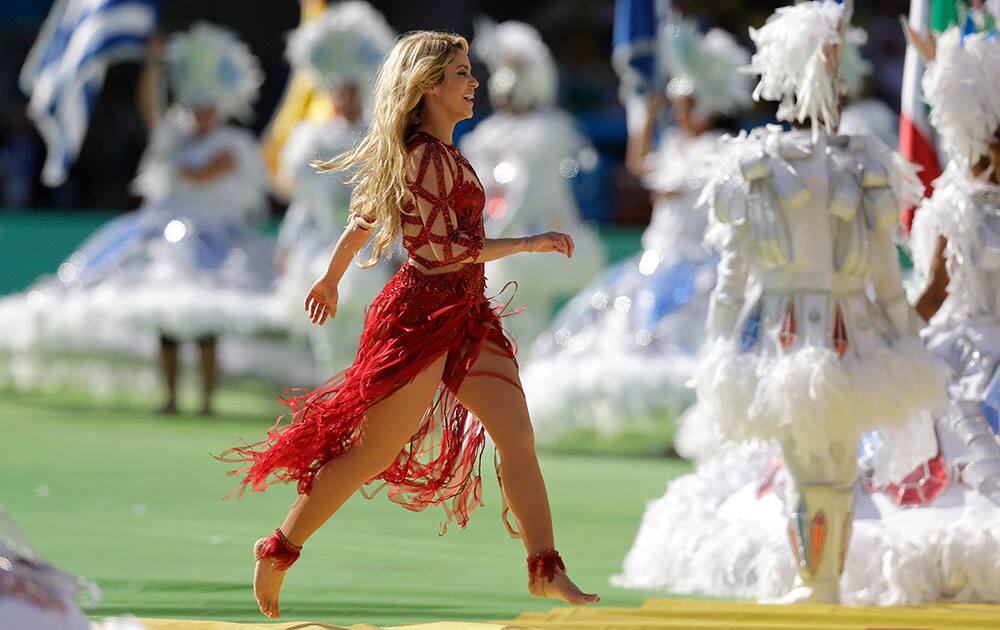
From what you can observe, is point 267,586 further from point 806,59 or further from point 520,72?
point 520,72

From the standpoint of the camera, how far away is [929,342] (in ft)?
16.4

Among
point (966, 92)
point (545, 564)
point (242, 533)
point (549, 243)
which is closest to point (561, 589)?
point (545, 564)

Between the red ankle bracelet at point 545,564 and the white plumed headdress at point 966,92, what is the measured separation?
1.71 meters

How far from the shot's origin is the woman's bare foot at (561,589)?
3.88 m

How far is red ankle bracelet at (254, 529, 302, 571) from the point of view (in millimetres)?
3939

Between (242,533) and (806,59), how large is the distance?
8.47ft

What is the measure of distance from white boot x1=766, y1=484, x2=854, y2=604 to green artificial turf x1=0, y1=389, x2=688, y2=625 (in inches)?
21.7

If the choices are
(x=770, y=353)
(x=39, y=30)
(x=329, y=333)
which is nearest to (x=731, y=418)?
(x=770, y=353)

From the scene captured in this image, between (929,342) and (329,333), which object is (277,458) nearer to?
(929,342)

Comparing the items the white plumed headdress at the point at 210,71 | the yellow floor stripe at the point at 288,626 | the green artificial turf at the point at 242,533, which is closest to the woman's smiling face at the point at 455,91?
the yellow floor stripe at the point at 288,626

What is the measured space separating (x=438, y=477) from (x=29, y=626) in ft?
4.66

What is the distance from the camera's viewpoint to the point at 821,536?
14.5 feet

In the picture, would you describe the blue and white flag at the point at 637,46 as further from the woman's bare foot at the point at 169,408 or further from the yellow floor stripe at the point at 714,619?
the yellow floor stripe at the point at 714,619

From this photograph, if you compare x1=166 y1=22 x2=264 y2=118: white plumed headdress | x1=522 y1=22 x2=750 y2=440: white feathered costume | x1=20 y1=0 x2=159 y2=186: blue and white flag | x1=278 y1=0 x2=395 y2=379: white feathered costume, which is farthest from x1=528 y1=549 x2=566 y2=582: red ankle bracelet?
x1=20 y1=0 x2=159 y2=186: blue and white flag
